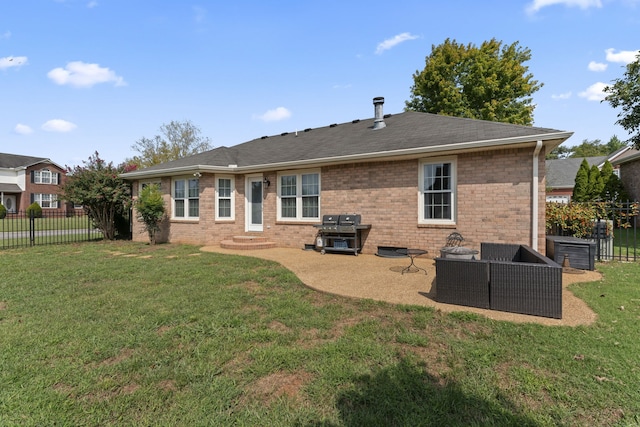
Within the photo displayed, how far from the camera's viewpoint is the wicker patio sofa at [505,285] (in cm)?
381

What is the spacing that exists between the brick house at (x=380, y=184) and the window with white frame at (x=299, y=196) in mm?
35

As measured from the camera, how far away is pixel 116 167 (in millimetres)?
13250

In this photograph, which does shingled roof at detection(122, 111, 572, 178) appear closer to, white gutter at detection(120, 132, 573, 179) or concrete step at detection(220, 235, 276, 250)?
white gutter at detection(120, 132, 573, 179)

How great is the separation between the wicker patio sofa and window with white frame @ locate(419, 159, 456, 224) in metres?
3.37

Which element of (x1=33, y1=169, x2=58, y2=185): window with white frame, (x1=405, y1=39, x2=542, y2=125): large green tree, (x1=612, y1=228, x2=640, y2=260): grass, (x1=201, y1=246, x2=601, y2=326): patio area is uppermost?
(x1=405, y1=39, x2=542, y2=125): large green tree

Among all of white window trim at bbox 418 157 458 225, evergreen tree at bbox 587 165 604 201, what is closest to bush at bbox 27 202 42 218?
white window trim at bbox 418 157 458 225

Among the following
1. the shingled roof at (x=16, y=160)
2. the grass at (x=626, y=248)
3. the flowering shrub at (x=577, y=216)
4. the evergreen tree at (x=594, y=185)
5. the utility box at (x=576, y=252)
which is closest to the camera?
the utility box at (x=576, y=252)

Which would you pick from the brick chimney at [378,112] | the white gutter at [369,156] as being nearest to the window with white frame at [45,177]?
the white gutter at [369,156]

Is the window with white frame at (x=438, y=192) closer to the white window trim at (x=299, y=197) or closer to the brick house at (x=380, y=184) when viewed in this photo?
the brick house at (x=380, y=184)

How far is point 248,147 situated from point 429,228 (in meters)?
10.1

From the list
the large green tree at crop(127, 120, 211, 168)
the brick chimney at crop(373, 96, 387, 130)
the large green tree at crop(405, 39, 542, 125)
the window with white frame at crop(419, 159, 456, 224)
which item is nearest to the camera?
the window with white frame at crop(419, 159, 456, 224)

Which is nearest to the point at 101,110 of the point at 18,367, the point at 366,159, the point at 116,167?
the point at 116,167

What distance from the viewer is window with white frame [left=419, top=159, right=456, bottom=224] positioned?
26.0 feet

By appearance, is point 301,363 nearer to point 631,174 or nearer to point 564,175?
point 631,174
